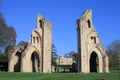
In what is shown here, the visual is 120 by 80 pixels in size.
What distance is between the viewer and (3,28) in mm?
70625

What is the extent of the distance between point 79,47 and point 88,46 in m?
1.67

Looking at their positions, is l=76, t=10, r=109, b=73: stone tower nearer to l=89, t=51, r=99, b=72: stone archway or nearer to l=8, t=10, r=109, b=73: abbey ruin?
l=8, t=10, r=109, b=73: abbey ruin

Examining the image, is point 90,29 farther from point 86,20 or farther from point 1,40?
point 1,40

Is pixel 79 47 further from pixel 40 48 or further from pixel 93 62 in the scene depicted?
pixel 40 48

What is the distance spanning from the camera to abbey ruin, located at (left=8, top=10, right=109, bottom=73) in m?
55.6

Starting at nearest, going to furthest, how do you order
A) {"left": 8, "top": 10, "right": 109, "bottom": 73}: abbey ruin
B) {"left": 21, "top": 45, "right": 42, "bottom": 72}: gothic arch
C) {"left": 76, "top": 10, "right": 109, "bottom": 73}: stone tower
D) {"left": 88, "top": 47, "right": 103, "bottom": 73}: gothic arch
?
{"left": 76, "top": 10, "right": 109, "bottom": 73}: stone tower < {"left": 8, "top": 10, "right": 109, "bottom": 73}: abbey ruin < {"left": 88, "top": 47, "right": 103, "bottom": 73}: gothic arch < {"left": 21, "top": 45, "right": 42, "bottom": 72}: gothic arch

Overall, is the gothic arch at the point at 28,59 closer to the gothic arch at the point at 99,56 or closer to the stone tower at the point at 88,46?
the stone tower at the point at 88,46

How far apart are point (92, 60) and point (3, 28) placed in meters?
22.5

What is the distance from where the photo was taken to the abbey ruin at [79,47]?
2187 inches

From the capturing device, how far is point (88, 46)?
56.3m

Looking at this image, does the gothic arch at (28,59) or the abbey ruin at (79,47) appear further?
the gothic arch at (28,59)

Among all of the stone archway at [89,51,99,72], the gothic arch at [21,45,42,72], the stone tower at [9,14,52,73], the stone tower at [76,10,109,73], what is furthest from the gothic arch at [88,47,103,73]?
the gothic arch at [21,45,42,72]

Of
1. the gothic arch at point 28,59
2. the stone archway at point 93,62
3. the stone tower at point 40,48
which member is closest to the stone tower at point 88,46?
the stone archway at point 93,62

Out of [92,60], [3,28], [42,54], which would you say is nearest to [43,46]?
[42,54]
